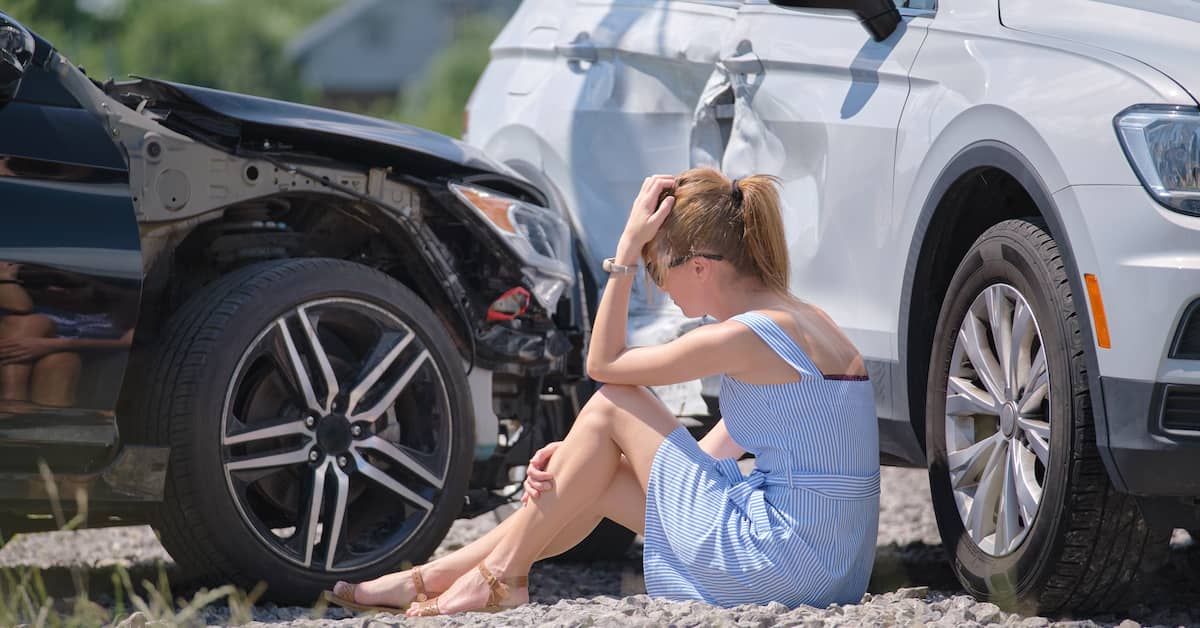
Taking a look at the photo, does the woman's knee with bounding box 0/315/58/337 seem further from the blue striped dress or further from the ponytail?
the ponytail

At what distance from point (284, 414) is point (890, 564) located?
2.21 metres

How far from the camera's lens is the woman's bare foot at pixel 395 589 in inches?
159

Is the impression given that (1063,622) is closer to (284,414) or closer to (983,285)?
(983,285)

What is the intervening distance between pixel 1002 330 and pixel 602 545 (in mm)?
1960

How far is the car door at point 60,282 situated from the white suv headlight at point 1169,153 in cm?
236

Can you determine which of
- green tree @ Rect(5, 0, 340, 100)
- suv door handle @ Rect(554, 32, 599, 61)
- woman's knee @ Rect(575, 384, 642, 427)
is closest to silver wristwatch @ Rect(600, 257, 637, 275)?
woman's knee @ Rect(575, 384, 642, 427)

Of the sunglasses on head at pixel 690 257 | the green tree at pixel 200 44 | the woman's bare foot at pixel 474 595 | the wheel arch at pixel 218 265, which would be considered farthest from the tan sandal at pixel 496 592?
the green tree at pixel 200 44

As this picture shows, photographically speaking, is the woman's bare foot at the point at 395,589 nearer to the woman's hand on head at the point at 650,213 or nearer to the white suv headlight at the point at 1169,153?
the woman's hand on head at the point at 650,213

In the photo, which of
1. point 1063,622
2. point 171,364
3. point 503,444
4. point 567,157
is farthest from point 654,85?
point 1063,622

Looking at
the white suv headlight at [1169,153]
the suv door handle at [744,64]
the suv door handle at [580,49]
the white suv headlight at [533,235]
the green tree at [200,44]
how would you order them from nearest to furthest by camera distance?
the white suv headlight at [1169,153] → the white suv headlight at [533,235] → the suv door handle at [744,64] → the suv door handle at [580,49] → the green tree at [200,44]

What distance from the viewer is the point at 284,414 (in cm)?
424

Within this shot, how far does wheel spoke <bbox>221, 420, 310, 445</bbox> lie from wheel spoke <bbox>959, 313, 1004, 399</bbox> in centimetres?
175

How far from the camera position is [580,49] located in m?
5.98

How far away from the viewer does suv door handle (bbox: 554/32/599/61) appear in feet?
19.5
